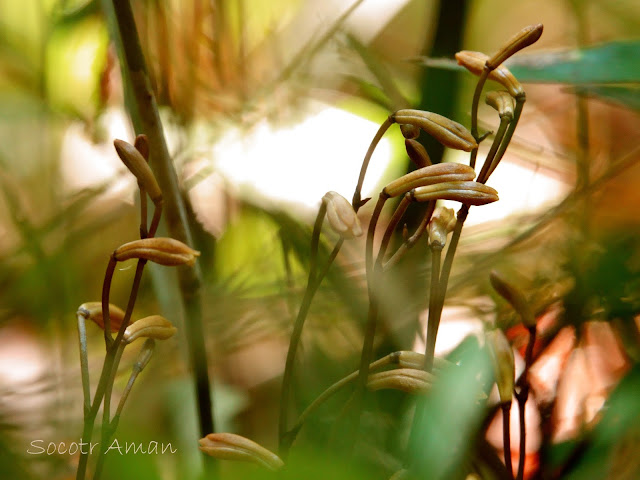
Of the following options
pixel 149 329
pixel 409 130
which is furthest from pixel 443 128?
pixel 149 329

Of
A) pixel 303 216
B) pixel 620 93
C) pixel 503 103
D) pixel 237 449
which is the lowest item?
pixel 237 449

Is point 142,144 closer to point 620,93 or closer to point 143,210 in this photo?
point 143,210

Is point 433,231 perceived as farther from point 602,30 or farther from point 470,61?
point 602,30

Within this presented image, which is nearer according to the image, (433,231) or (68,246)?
(433,231)

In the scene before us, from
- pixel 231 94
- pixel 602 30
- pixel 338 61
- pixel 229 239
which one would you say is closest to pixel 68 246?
pixel 229 239

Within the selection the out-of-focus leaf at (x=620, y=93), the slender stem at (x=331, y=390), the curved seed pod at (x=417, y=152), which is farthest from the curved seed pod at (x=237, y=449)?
the out-of-focus leaf at (x=620, y=93)
